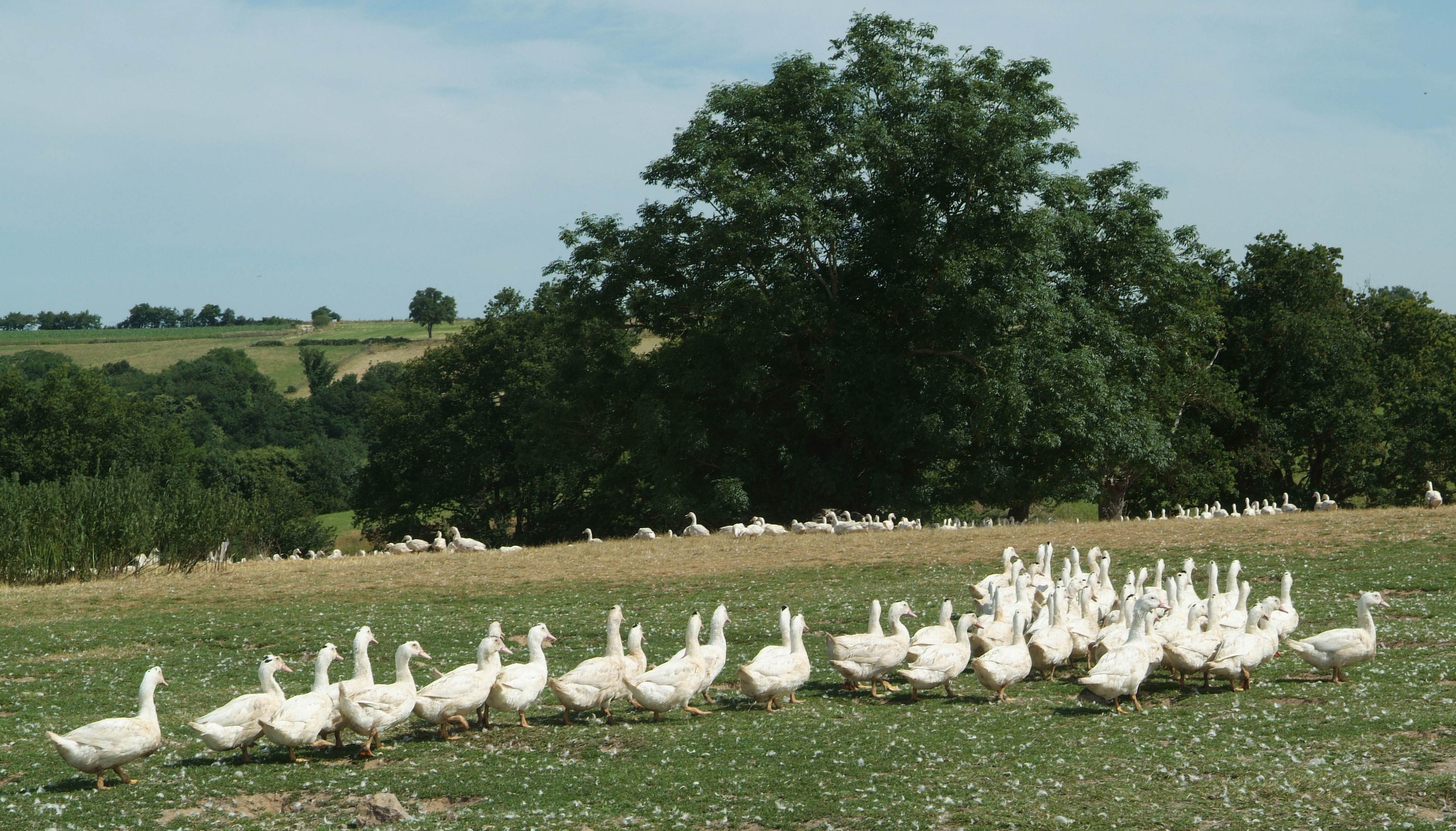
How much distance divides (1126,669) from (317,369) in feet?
422

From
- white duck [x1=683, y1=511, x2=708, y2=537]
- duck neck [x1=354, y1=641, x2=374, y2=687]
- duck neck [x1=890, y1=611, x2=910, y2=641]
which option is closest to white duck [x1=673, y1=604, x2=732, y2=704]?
duck neck [x1=890, y1=611, x2=910, y2=641]

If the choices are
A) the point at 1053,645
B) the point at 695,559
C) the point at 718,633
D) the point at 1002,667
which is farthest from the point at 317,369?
the point at 1002,667

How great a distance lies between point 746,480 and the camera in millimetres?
40406

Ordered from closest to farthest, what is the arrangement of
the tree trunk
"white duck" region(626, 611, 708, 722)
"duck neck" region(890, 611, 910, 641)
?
"white duck" region(626, 611, 708, 722) → "duck neck" region(890, 611, 910, 641) → the tree trunk

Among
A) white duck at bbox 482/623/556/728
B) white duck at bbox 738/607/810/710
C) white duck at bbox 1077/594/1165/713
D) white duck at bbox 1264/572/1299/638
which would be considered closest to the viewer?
white duck at bbox 482/623/556/728

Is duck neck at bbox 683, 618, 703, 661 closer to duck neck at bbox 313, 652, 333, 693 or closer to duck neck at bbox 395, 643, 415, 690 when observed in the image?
duck neck at bbox 395, 643, 415, 690

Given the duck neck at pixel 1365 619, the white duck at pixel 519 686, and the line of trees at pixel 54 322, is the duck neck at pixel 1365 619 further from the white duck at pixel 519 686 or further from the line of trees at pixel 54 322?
the line of trees at pixel 54 322

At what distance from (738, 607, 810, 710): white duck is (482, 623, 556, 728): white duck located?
7.19 ft

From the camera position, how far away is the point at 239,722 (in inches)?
438

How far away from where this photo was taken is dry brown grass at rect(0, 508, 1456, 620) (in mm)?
24406

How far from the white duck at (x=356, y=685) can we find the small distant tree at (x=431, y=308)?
14253 cm

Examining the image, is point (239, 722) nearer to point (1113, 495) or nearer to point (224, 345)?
point (1113, 495)

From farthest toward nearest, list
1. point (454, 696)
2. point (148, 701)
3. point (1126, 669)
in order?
point (1126, 669)
point (454, 696)
point (148, 701)

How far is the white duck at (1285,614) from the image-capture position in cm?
1478
